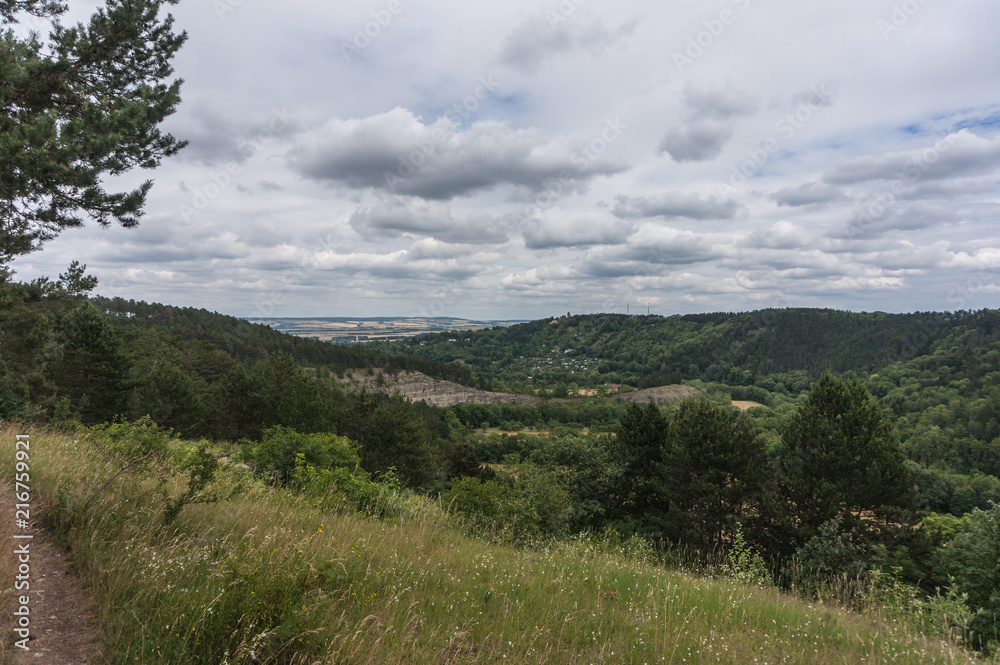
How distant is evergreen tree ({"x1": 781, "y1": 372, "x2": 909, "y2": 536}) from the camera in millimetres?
25234

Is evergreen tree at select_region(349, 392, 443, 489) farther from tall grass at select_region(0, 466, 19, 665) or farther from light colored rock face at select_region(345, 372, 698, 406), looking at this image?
light colored rock face at select_region(345, 372, 698, 406)

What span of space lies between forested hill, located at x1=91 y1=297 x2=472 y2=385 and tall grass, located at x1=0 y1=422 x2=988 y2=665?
10867 centimetres

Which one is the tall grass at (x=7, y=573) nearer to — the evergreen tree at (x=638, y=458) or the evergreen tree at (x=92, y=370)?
Result: the evergreen tree at (x=92, y=370)

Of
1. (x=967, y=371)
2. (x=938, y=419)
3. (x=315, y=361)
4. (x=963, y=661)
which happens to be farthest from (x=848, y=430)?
(x=967, y=371)

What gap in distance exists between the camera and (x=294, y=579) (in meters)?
3.33

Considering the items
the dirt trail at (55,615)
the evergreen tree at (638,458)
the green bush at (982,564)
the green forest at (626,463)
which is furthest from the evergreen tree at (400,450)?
the dirt trail at (55,615)

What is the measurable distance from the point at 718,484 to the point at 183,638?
94.5 ft

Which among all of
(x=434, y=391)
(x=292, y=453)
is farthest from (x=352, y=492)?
(x=434, y=391)

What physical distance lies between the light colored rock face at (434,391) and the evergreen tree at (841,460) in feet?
377

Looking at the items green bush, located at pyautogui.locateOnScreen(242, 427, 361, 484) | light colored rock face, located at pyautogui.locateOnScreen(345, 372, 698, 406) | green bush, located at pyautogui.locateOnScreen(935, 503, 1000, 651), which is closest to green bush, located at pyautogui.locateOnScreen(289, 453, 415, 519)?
green bush, located at pyautogui.locateOnScreen(242, 427, 361, 484)

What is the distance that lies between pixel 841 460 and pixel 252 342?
12309 centimetres

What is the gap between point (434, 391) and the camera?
144500 millimetres

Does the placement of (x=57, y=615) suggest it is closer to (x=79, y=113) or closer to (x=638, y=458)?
(x=79, y=113)

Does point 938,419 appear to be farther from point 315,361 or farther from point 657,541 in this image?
→ point 315,361
